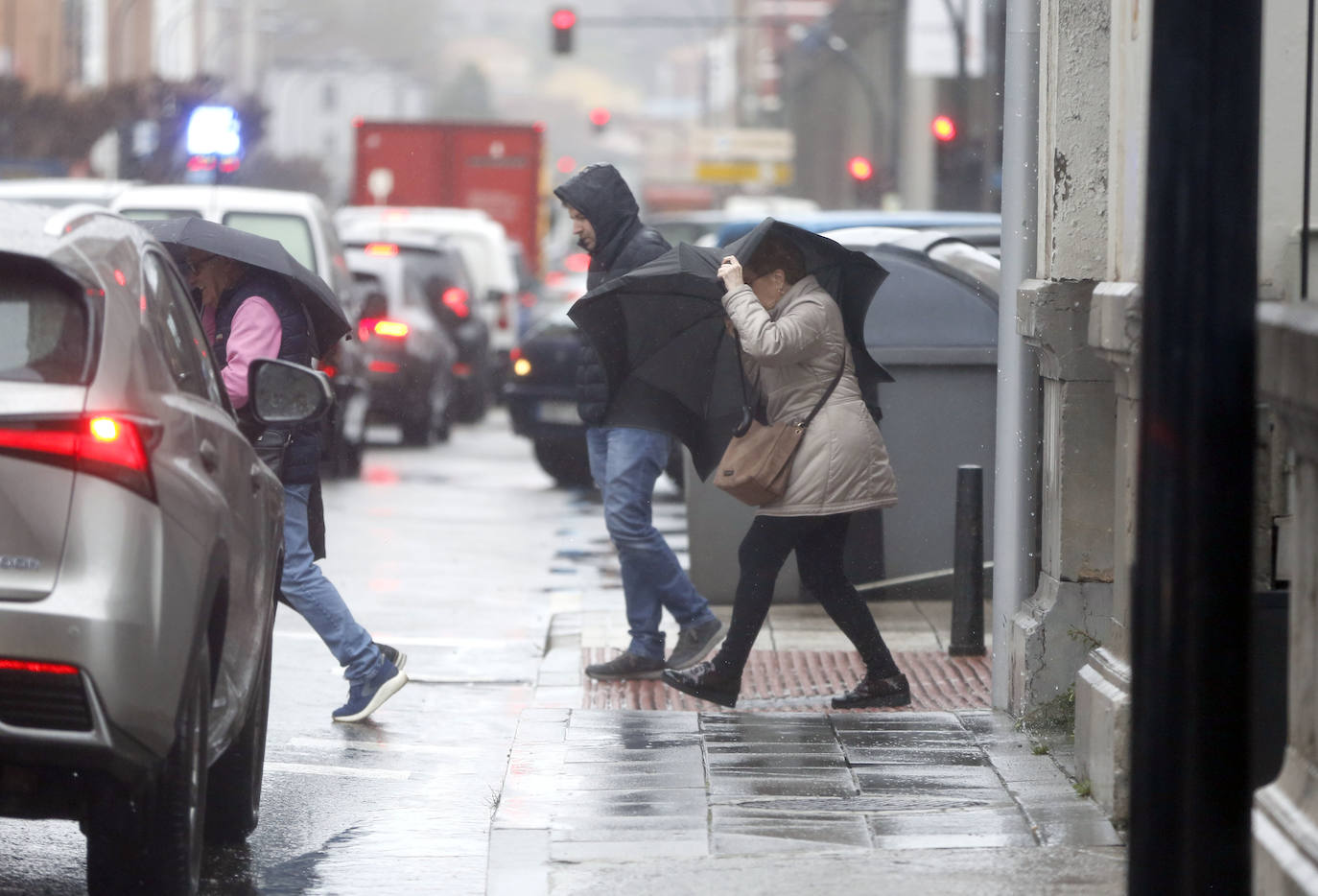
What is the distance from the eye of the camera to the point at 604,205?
8.98m

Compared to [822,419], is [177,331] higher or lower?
higher

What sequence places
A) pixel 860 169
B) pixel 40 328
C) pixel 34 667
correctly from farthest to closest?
pixel 860 169
pixel 40 328
pixel 34 667

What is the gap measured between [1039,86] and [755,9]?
110796 millimetres

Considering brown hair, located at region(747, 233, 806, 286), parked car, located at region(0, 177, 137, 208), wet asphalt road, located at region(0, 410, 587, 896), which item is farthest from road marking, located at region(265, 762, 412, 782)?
parked car, located at region(0, 177, 137, 208)

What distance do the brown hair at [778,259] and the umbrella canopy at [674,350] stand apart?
0.62 metres

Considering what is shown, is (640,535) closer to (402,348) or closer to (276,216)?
(276,216)

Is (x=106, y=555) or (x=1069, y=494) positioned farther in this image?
(x=1069, y=494)

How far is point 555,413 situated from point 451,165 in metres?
19.0

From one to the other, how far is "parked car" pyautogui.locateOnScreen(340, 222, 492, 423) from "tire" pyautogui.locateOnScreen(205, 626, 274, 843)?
15322 millimetres

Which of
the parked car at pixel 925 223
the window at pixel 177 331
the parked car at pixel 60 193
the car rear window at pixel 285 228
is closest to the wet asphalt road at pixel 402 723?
the window at pixel 177 331

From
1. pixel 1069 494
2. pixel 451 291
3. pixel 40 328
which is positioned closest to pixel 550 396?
pixel 451 291

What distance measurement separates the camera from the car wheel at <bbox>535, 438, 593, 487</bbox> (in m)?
18.6

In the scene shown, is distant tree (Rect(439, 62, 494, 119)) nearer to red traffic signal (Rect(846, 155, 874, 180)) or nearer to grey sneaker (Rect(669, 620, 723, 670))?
red traffic signal (Rect(846, 155, 874, 180))

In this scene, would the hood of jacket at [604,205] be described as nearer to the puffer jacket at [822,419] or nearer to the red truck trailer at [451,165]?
the puffer jacket at [822,419]
